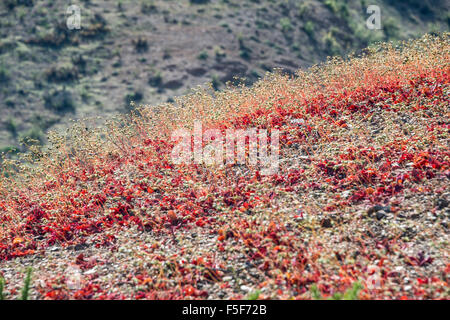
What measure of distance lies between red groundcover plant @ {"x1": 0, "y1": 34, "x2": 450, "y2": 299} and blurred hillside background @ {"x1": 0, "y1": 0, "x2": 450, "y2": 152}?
382 inches

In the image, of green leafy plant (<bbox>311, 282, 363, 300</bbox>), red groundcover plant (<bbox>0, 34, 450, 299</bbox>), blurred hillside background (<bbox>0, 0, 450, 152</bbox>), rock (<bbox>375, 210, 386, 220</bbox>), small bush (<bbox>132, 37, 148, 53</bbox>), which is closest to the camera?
green leafy plant (<bbox>311, 282, 363, 300</bbox>)

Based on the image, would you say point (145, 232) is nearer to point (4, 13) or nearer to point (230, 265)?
point (230, 265)

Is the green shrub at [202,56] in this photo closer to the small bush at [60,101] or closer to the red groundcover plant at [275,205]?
the small bush at [60,101]

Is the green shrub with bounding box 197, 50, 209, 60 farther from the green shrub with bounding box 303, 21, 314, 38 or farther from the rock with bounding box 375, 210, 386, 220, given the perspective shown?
the rock with bounding box 375, 210, 386, 220

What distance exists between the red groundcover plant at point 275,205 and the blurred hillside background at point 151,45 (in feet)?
31.8

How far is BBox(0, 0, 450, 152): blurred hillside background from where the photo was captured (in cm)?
1677

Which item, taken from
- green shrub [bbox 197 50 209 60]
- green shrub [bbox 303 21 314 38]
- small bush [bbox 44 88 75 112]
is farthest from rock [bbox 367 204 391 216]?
green shrub [bbox 303 21 314 38]

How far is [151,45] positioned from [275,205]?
1801 centimetres

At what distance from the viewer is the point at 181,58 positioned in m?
20.1

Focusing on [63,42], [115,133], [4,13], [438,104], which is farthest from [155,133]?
[4,13]

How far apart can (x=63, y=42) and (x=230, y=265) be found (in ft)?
64.4

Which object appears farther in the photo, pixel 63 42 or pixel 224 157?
pixel 63 42

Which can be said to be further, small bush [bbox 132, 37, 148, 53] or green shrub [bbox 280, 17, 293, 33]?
green shrub [bbox 280, 17, 293, 33]
